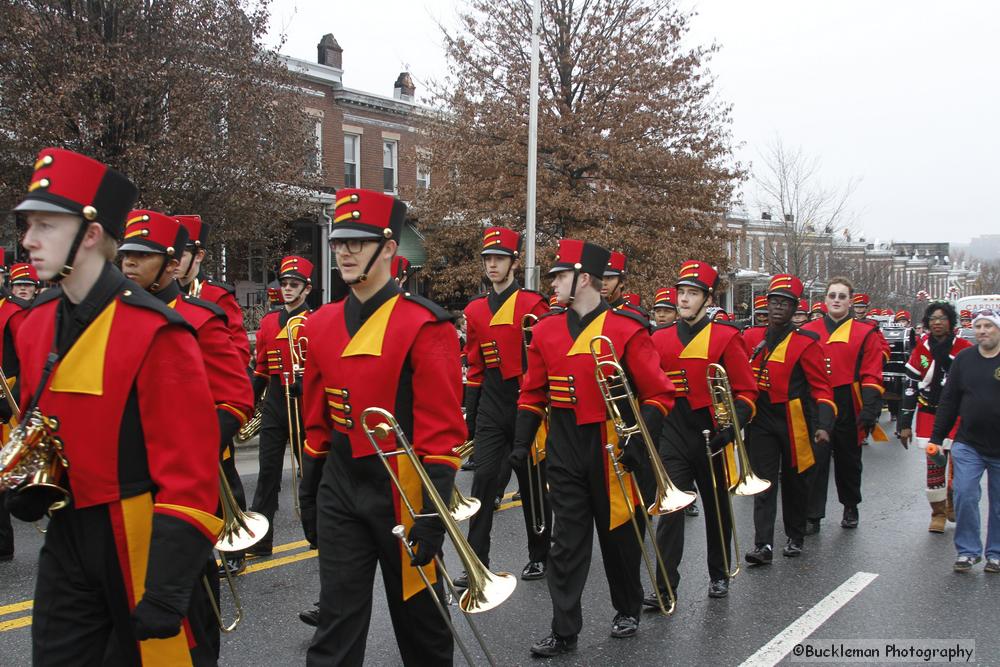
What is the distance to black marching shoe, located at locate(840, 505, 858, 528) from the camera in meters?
8.48

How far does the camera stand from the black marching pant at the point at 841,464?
8164 millimetres

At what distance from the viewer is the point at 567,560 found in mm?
5164

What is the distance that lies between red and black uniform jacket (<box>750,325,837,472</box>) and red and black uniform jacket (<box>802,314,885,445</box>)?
124cm

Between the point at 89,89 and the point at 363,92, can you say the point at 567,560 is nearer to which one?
the point at 89,89

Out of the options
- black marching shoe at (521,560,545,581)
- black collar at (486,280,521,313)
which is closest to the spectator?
black marching shoe at (521,560,545,581)

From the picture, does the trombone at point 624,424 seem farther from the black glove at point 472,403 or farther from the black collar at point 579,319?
the black glove at point 472,403

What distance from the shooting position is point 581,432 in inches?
210

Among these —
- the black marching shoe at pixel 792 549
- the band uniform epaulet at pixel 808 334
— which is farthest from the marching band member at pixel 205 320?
the band uniform epaulet at pixel 808 334

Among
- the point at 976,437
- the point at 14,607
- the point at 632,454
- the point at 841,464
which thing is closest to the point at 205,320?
the point at 14,607

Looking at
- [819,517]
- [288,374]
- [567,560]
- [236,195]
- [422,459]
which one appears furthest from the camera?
[236,195]

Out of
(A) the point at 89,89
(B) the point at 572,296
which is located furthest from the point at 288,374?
(A) the point at 89,89

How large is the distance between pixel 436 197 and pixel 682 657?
19515 mm

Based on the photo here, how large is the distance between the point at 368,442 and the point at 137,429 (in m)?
1.10

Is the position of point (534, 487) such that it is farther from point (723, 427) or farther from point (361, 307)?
point (361, 307)
